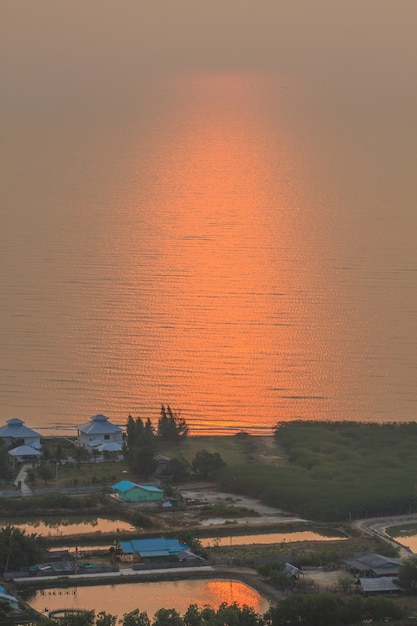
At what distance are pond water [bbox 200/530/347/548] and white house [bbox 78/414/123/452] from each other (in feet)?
11.0

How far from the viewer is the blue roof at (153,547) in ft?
50.9

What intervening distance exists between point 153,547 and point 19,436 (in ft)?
14.1

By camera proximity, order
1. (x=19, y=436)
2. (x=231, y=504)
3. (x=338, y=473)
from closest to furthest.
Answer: (x=231, y=504) < (x=338, y=473) < (x=19, y=436)

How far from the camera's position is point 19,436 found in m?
19.5

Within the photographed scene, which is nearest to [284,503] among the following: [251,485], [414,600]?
[251,485]

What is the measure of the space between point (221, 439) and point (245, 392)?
1685mm

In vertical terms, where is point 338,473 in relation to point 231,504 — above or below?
above

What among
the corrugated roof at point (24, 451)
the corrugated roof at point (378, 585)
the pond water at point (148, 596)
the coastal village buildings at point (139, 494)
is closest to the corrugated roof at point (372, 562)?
the corrugated roof at point (378, 585)

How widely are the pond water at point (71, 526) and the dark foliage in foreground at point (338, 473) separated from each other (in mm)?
1759

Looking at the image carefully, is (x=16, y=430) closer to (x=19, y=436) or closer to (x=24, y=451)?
(x=19, y=436)

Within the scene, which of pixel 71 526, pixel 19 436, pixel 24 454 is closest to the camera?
pixel 71 526

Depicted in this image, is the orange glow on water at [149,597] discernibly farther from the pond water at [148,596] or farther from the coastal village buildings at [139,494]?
the coastal village buildings at [139,494]

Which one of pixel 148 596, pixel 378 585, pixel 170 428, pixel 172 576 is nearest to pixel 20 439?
pixel 170 428

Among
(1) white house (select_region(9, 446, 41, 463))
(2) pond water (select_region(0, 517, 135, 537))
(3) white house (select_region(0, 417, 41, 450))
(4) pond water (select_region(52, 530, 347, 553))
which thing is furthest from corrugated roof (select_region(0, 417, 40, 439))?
(4) pond water (select_region(52, 530, 347, 553))
